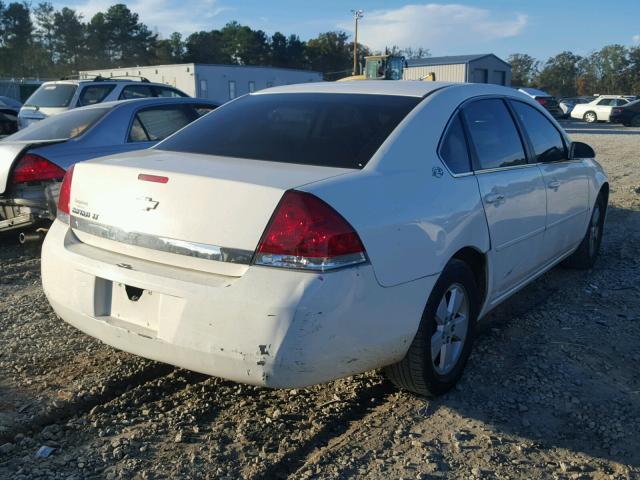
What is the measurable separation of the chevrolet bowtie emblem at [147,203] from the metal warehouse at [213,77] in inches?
1329

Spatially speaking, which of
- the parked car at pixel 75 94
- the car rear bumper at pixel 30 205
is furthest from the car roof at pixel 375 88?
the parked car at pixel 75 94

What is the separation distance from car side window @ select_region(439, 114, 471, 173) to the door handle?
194 mm

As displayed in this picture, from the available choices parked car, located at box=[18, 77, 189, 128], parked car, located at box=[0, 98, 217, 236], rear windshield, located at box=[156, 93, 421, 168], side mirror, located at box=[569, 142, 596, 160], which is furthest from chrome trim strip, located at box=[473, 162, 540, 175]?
parked car, located at box=[18, 77, 189, 128]

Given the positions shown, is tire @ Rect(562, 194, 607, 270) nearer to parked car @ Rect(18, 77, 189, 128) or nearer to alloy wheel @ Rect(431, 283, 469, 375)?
alloy wheel @ Rect(431, 283, 469, 375)

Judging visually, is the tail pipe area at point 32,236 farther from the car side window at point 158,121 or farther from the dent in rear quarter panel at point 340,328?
the dent in rear quarter panel at point 340,328

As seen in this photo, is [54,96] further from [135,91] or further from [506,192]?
[506,192]

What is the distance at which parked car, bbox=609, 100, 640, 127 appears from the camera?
33.4 meters

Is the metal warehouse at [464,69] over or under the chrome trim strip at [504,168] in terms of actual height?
over

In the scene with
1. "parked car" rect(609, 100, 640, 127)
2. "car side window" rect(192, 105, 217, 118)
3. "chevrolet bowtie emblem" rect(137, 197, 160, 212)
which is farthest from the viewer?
"parked car" rect(609, 100, 640, 127)

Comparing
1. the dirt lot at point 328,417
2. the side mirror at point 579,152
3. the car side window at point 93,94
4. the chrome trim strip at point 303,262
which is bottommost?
the dirt lot at point 328,417

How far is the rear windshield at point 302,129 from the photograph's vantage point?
3168 mm

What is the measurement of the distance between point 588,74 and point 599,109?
2245 inches

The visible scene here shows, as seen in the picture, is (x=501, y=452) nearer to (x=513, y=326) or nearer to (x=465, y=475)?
(x=465, y=475)

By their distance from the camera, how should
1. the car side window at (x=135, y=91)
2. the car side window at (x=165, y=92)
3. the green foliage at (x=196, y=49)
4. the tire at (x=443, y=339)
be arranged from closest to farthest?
the tire at (x=443, y=339) → the car side window at (x=135, y=91) → the car side window at (x=165, y=92) → the green foliage at (x=196, y=49)
